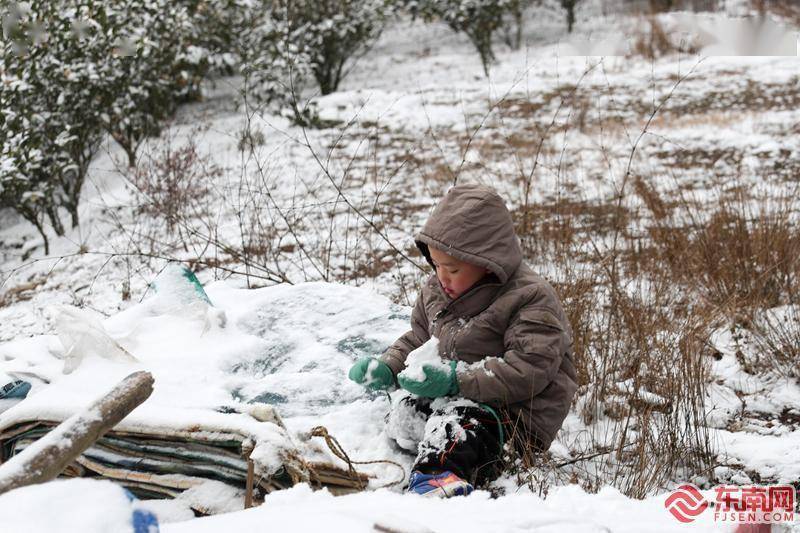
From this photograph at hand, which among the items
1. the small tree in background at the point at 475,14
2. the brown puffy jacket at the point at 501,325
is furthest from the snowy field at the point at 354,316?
the small tree in background at the point at 475,14

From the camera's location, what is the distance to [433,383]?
215cm

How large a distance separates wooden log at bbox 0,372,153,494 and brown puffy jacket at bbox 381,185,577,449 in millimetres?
1252

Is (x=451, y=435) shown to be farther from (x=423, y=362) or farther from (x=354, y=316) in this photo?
(x=354, y=316)

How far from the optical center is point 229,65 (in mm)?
8688

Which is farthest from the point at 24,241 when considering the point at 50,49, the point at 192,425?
the point at 192,425

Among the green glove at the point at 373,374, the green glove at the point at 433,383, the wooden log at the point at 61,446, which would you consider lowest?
the green glove at the point at 373,374

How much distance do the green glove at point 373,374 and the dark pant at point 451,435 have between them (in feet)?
0.37

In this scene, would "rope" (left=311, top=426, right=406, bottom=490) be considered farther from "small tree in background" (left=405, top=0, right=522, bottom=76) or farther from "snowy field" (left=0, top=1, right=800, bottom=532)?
"small tree in background" (left=405, top=0, right=522, bottom=76)

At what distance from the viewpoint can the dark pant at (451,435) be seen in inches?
80.8

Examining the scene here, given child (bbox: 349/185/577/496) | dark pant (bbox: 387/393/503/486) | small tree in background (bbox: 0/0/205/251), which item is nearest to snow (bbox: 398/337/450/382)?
child (bbox: 349/185/577/496)

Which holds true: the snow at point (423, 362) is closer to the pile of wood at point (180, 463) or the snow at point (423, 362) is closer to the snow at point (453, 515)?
the pile of wood at point (180, 463)

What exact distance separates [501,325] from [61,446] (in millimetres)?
1479

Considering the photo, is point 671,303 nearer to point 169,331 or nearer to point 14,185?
point 169,331

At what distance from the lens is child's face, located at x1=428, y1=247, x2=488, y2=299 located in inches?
88.9
